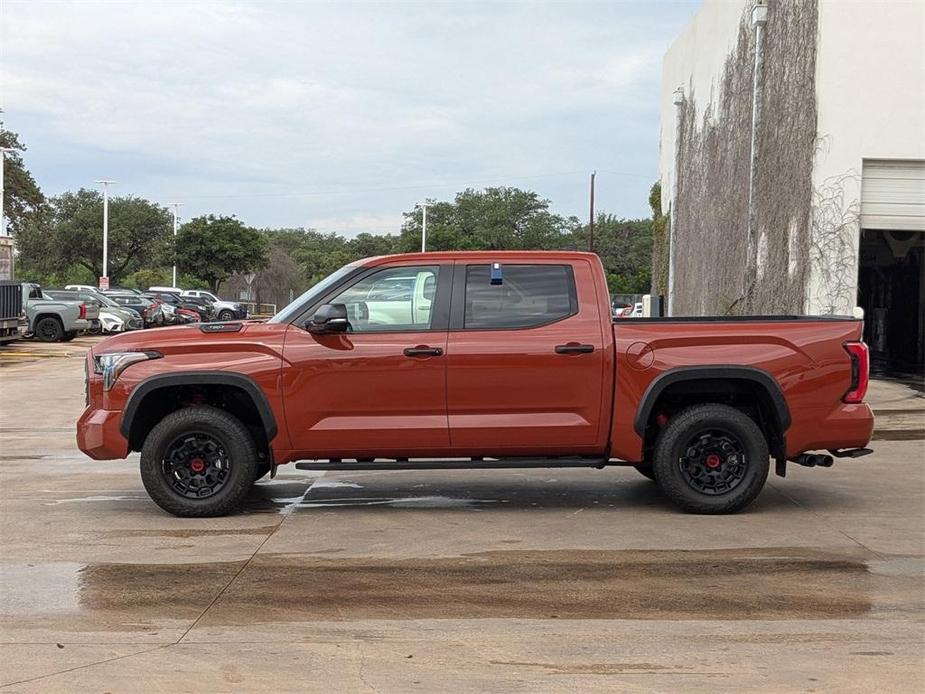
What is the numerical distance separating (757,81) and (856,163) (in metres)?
4.25

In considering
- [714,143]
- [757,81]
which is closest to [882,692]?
[757,81]

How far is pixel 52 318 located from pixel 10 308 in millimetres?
5091

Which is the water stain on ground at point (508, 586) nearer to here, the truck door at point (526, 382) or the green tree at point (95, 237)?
the truck door at point (526, 382)

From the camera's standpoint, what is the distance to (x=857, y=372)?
8.20 meters

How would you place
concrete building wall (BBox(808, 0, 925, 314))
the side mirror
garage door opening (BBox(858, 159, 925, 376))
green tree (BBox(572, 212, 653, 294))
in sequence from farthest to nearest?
1. green tree (BBox(572, 212, 653, 294))
2. garage door opening (BBox(858, 159, 925, 376))
3. concrete building wall (BBox(808, 0, 925, 314))
4. the side mirror

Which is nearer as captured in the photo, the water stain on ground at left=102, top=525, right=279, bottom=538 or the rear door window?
the water stain on ground at left=102, top=525, right=279, bottom=538

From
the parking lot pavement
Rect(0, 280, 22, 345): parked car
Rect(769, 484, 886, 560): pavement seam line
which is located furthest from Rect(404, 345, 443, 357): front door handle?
Rect(0, 280, 22, 345): parked car

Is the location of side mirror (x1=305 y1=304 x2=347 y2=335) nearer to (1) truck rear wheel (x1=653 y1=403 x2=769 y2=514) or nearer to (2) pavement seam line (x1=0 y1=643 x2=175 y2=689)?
(1) truck rear wheel (x1=653 y1=403 x2=769 y2=514)

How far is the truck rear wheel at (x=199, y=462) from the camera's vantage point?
808 centimetres

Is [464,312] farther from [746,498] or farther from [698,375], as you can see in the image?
[746,498]

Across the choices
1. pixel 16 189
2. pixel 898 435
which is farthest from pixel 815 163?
pixel 16 189

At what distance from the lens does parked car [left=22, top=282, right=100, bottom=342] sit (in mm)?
33938

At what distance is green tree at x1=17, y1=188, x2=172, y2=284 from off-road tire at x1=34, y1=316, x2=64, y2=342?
37931 millimetres

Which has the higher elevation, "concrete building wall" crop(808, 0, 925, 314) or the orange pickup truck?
"concrete building wall" crop(808, 0, 925, 314)
